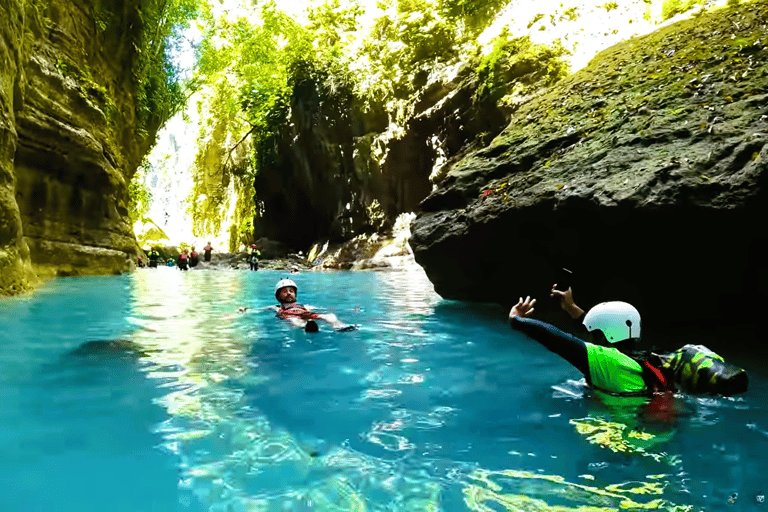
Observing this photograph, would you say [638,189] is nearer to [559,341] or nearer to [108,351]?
[559,341]

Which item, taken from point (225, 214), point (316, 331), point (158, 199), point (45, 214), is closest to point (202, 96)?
point (225, 214)

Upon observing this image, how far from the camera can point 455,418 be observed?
377 cm

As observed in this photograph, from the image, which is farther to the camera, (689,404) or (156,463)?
(689,404)

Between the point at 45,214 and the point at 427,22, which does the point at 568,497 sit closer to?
the point at 45,214

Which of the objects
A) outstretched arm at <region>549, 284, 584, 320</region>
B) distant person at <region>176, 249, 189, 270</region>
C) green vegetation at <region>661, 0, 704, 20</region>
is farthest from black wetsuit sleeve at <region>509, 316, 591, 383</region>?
distant person at <region>176, 249, 189, 270</region>

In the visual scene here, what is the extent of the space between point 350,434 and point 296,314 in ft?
17.9

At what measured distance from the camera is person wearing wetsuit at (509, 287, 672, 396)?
4078 millimetres

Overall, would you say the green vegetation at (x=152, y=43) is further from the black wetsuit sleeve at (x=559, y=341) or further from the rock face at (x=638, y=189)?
the black wetsuit sleeve at (x=559, y=341)

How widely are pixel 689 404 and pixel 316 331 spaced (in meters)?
4.53

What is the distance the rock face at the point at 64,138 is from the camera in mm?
11156

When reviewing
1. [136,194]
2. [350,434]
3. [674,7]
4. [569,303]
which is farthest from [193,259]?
[350,434]

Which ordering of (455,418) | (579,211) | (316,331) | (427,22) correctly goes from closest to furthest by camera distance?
1. (455,418)
2. (579,211)
3. (316,331)
4. (427,22)

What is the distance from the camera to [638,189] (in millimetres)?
5793

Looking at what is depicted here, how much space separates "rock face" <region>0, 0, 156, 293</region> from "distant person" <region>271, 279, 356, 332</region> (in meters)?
5.72
